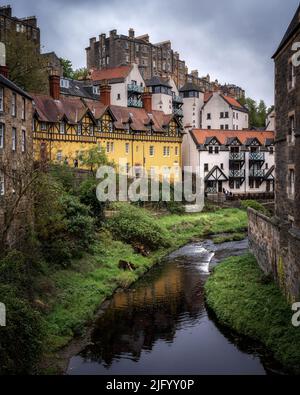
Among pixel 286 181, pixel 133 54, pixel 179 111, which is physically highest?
pixel 133 54

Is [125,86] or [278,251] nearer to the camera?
[278,251]

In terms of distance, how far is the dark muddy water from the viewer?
21125mm

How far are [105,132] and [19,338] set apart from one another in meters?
41.4

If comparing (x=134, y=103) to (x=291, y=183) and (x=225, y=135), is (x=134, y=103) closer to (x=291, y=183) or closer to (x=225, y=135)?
(x=225, y=135)

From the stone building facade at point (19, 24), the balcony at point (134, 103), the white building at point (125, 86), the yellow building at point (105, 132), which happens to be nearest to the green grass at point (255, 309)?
the yellow building at point (105, 132)

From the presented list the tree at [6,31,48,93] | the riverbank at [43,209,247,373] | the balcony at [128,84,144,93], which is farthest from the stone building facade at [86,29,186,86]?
the riverbank at [43,209,247,373]

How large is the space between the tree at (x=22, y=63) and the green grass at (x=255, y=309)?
32.6 m

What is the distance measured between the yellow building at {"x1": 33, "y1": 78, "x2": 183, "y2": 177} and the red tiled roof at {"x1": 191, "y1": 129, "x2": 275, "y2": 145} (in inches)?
111

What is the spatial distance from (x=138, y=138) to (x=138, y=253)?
24094 millimetres

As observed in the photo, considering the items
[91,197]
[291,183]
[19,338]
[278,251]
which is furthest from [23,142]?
[19,338]

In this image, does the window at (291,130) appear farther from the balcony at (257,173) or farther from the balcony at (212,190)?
the balcony at (257,173)

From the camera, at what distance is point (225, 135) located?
2830 inches

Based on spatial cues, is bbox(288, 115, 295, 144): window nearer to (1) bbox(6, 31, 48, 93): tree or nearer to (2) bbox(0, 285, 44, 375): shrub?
(2) bbox(0, 285, 44, 375): shrub
